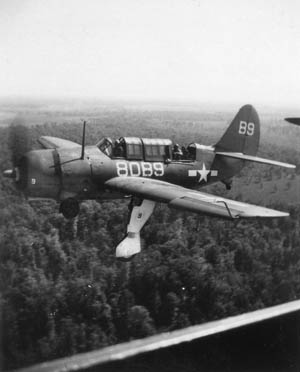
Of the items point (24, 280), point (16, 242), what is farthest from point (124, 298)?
point (16, 242)

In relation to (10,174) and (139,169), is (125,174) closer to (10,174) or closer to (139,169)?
(139,169)

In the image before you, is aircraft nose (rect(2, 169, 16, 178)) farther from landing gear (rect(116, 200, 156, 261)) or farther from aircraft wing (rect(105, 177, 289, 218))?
landing gear (rect(116, 200, 156, 261))

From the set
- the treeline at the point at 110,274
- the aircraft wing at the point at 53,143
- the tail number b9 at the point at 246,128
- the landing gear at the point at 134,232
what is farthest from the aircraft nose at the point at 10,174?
the tail number b9 at the point at 246,128

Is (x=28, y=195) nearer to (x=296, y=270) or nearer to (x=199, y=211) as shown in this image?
(x=199, y=211)

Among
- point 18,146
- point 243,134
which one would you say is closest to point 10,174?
point 18,146

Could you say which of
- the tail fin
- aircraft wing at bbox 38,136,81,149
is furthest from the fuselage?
the tail fin
